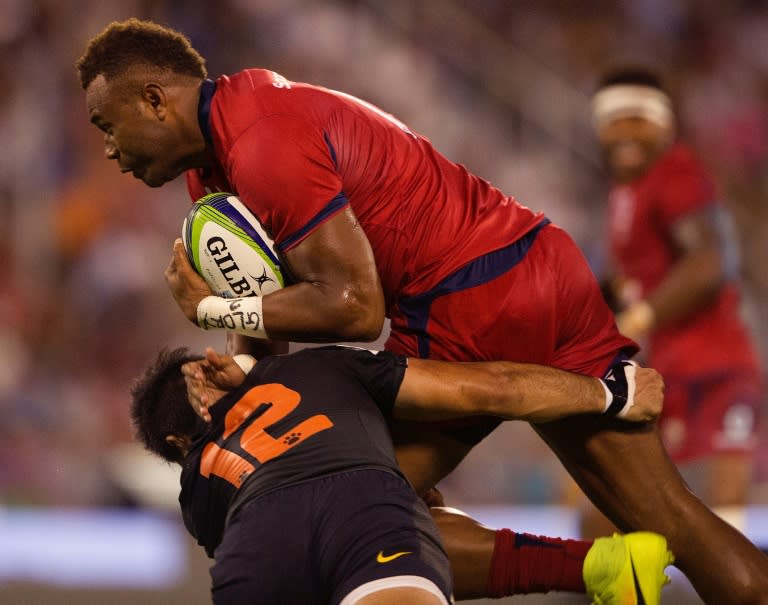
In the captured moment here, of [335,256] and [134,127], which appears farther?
[134,127]

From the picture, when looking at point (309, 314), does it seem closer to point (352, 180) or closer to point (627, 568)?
point (352, 180)

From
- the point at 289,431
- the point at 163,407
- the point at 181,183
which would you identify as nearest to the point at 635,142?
the point at 163,407

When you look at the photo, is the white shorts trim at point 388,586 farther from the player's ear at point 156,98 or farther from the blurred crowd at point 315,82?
the blurred crowd at point 315,82

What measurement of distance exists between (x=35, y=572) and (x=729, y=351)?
320cm

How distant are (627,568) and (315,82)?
567 centimetres

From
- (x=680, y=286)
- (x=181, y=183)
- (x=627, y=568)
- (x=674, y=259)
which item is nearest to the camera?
(x=627, y=568)

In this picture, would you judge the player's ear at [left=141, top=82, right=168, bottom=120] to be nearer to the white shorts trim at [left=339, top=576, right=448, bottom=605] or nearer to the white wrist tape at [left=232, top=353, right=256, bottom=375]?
the white wrist tape at [left=232, top=353, right=256, bottom=375]

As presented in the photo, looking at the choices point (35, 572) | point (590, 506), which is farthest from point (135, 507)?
point (590, 506)

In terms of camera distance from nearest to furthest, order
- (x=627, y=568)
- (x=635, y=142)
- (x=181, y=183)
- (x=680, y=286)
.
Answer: (x=627, y=568) → (x=680, y=286) → (x=635, y=142) → (x=181, y=183)

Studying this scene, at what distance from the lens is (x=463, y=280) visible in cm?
330

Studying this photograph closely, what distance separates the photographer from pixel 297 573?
104 inches

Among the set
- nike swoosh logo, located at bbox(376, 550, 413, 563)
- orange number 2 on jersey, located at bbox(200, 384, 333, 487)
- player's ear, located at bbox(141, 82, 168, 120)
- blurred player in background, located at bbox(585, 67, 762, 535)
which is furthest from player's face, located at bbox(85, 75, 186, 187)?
blurred player in background, located at bbox(585, 67, 762, 535)

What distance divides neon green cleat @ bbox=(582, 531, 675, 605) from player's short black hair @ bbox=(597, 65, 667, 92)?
2505 millimetres

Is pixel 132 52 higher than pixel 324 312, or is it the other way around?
pixel 132 52
